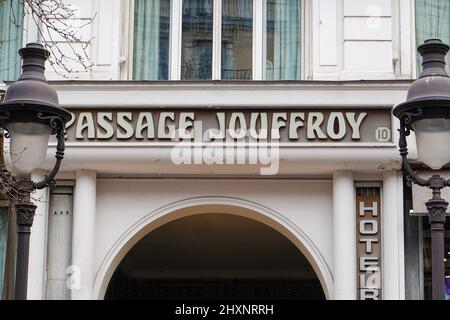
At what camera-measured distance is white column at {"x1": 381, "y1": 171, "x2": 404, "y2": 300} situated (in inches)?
552

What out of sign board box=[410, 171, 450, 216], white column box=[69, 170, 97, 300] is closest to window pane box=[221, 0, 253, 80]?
white column box=[69, 170, 97, 300]

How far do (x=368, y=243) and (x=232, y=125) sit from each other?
2398 millimetres

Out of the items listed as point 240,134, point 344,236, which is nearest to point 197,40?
point 240,134

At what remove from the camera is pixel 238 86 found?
1438cm

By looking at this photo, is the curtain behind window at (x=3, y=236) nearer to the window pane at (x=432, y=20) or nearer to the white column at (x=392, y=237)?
the white column at (x=392, y=237)

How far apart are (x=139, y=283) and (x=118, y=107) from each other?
24.9 feet

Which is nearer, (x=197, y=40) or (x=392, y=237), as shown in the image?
(x=392, y=237)

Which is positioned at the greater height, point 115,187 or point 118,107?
point 118,107

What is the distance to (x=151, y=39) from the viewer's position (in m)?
15.4

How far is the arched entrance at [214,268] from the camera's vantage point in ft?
63.3

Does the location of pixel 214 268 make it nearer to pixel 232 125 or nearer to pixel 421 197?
pixel 232 125

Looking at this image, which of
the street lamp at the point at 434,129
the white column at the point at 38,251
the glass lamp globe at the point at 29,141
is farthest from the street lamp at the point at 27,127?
the white column at the point at 38,251
